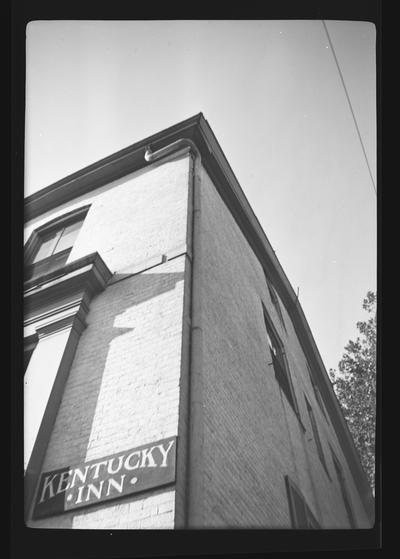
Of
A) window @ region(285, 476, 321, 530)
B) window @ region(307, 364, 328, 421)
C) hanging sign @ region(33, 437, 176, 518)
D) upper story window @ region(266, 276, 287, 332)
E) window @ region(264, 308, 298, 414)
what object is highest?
upper story window @ region(266, 276, 287, 332)

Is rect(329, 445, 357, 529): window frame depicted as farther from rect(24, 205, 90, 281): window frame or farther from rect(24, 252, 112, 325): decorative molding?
rect(24, 205, 90, 281): window frame

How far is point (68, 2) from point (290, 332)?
8.92 meters

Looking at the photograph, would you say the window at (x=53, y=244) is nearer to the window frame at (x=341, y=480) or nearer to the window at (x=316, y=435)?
the window at (x=316, y=435)

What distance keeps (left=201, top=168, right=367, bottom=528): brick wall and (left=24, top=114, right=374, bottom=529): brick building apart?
0.11 ft

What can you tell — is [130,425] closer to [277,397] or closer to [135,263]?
[135,263]

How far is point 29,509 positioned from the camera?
4.52 m

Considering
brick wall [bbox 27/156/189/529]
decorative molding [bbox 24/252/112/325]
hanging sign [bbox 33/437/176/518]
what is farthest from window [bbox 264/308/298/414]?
hanging sign [bbox 33/437/176/518]

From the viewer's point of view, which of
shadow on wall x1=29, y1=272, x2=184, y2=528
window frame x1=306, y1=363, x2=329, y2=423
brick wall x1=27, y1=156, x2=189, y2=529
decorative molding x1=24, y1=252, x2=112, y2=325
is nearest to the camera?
brick wall x1=27, y1=156, x2=189, y2=529

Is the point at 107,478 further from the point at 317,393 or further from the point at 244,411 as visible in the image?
the point at 317,393

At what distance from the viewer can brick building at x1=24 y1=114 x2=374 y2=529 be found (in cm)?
441

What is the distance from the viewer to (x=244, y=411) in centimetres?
613

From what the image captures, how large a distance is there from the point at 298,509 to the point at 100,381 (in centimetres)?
349

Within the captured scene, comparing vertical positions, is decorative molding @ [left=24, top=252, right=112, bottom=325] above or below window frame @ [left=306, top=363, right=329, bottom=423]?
below
